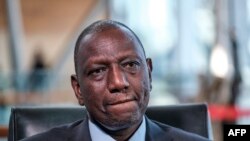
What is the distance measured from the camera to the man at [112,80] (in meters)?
1.20

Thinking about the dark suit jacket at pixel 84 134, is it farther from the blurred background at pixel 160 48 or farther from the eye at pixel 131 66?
the blurred background at pixel 160 48

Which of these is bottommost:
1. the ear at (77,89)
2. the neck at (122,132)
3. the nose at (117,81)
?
the neck at (122,132)

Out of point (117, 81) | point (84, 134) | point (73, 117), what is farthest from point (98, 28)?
point (73, 117)

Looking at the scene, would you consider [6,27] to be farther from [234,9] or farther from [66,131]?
[66,131]

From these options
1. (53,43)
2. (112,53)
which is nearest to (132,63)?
(112,53)

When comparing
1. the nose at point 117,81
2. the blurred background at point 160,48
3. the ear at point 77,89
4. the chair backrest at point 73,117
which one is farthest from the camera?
the blurred background at point 160,48

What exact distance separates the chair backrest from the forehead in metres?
0.54

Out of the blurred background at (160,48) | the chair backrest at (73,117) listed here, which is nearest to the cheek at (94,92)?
the chair backrest at (73,117)

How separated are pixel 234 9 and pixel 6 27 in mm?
4096

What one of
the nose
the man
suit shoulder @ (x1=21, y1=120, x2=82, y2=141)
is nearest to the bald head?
the man

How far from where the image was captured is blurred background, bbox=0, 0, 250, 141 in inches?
301

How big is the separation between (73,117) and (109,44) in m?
0.59

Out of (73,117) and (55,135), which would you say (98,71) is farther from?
(73,117)

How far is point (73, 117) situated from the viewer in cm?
178
